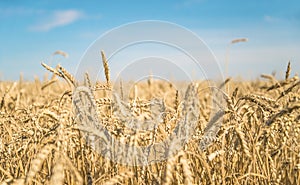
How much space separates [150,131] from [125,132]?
20cm

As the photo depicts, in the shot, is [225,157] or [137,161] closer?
[137,161]

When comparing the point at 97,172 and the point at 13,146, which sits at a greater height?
the point at 13,146

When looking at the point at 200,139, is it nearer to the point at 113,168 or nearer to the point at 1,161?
the point at 113,168

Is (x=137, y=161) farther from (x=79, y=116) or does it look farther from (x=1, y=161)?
(x=1, y=161)

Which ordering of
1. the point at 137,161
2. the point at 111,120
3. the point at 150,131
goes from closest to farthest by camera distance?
1. the point at 137,161
2. the point at 111,120
3. the point at 150,131

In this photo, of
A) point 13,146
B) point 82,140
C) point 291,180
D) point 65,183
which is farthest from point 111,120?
point 291,180

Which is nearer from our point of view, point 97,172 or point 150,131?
point 97,172

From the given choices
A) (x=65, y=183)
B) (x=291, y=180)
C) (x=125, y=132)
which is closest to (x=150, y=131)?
(x=125, y=132)

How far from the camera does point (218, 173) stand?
1.49 m

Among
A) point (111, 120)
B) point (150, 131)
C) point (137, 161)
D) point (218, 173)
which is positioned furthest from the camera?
point (150, 131)

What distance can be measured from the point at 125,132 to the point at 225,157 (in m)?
0.45

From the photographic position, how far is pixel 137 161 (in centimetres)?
138

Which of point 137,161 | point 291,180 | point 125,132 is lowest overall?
point 291,180

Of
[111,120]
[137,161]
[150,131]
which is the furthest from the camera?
[150,131]
